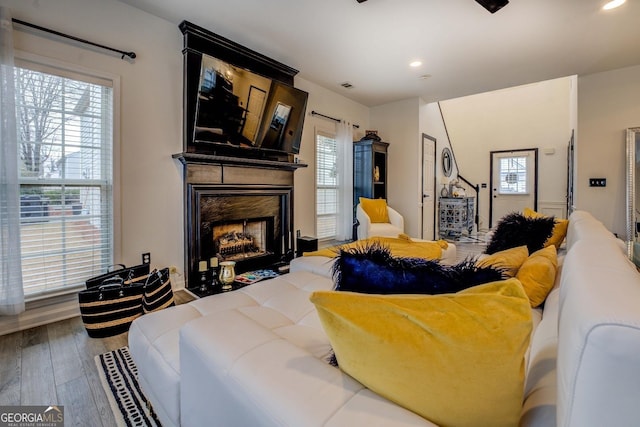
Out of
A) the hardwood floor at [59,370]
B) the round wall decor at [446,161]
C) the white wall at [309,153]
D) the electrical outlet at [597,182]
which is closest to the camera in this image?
the hardwood floor at [59,370]

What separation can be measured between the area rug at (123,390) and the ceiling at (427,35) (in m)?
2.82

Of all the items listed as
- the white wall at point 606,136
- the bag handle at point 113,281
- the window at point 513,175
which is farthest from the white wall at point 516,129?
the bag handle at point 113,281

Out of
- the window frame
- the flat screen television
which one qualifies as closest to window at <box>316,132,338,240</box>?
the flat screen television

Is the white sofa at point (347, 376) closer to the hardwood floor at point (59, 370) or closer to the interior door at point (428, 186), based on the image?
the hardwood floor at point (59, 370)

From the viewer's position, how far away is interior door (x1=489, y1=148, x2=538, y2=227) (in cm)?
677

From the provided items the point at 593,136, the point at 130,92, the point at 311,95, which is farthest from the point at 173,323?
the point at 593,136

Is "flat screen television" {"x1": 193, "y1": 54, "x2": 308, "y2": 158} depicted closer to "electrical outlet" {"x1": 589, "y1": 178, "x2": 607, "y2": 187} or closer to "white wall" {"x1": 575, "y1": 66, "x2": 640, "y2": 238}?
"white wall" {"x1": 575, "y1": 66, "x2": 640, "y2": 238}

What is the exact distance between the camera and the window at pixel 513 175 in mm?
6879

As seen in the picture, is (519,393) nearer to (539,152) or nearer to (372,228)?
(372,228)

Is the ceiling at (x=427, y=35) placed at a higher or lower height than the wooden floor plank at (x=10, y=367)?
higher

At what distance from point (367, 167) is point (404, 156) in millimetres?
774

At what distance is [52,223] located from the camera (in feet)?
7.47

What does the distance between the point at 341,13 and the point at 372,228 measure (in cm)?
280

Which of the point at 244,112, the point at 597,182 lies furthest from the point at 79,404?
the point at 597,182
